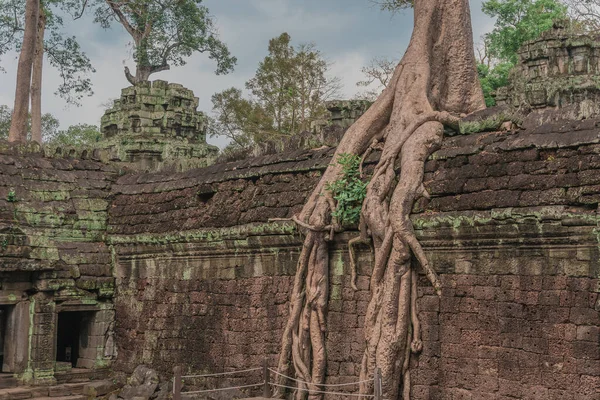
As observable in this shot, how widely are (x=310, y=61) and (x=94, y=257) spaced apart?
16.4 metres

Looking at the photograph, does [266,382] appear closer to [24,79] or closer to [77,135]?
[24,79]

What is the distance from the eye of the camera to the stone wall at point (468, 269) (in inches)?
318

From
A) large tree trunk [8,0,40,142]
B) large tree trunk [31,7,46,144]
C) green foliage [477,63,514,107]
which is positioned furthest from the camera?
green foliage [477,63,514,107]

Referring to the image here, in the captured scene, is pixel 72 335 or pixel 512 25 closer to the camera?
pixel 72 335

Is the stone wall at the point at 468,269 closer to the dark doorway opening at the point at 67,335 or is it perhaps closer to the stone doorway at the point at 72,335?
the stone doorway at the point at 72,335

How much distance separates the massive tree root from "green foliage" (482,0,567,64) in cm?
1695

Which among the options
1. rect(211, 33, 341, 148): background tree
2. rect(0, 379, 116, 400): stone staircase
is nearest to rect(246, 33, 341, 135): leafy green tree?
rect(211, 33, 341, 148): background tree

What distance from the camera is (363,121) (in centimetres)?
1071

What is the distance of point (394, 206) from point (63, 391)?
604cm

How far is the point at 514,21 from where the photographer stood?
28.6m

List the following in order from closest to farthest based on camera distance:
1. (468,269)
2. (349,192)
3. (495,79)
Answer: (468,269) < (349,192) < (495,79)

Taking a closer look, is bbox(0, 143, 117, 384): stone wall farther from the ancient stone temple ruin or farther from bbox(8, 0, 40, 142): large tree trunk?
bbox(8, 0, 40, 142): large tree trunk

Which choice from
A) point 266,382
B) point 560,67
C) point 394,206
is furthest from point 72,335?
point 560,67

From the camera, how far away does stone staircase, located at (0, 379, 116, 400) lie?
12.3 metres
